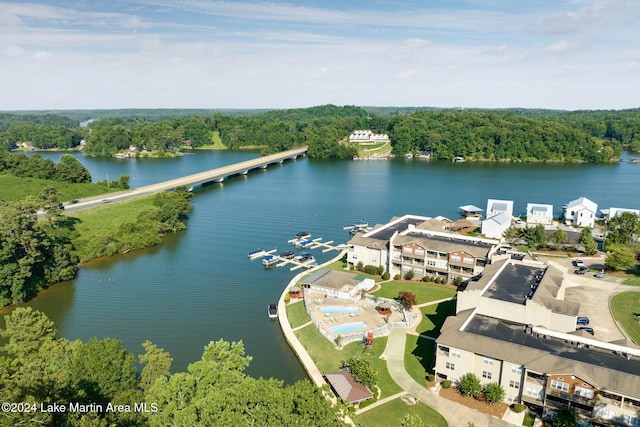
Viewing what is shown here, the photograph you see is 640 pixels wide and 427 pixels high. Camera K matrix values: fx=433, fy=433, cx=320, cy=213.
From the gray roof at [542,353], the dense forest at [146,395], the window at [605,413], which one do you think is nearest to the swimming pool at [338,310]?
the gray roof at [542,353]

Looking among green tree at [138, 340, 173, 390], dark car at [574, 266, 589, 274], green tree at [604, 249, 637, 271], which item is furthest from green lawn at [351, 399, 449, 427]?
green tree at [604, 249, 637, 271]

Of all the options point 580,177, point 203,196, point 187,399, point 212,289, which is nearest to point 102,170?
point 203,196

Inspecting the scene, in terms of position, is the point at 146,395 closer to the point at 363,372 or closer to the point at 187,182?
the point at 363,372

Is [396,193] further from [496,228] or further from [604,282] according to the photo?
[604,282]

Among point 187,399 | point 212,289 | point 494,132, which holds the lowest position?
point 212,289

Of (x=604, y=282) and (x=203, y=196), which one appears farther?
(x=203, y=196)

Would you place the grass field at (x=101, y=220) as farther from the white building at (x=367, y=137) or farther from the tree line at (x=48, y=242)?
the white building at (x=367, y=137)
